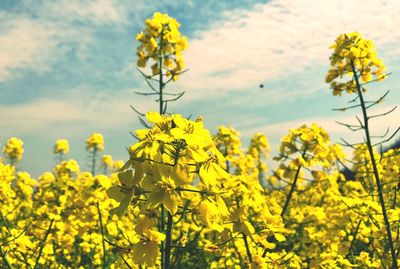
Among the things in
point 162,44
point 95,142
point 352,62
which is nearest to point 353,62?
point 352,62

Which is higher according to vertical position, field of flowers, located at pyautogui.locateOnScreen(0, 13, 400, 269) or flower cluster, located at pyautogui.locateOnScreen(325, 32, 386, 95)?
flower cluster, located at pyautogui.locateOnScreen(325, 32, 386, 95)

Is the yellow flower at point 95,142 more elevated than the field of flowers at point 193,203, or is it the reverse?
the yellow flower at point 95,142

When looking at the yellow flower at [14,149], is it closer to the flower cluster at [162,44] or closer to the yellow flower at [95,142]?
the yellow flower at [95,142]

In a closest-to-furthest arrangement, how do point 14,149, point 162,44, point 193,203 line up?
point 193,203
point 162,44
point 14,149

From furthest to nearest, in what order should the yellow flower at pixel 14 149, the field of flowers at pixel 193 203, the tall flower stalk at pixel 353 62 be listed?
the yellow flower at pixel 14 149 → the tall flower stalk at pixel 353 62 → the field of flowers at pixel 193 203

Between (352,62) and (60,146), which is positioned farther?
(60,146)

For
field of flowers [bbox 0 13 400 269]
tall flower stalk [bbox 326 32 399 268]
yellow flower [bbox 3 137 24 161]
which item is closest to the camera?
field of flowers [bbox 0 13 400 269]

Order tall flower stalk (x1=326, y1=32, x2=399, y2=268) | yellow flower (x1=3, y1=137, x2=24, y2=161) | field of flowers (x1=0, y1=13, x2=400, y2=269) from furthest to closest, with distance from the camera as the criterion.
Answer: yellow flower (x1=3, y1=137, x2=24, y2=161), tall flower stalk (x1=326, y1=32, x2=399, y2=268), field of flowers (x1=0, y1=13, x2=400, y2=269)

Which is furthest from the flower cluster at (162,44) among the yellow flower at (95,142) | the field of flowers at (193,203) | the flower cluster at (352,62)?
the yellow flower at (95,142)

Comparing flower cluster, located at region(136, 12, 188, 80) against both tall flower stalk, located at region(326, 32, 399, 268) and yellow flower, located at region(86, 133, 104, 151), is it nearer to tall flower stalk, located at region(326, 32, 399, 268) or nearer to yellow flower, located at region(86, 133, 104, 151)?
tall flower stalk, located at region(326, 32, 399, 268)

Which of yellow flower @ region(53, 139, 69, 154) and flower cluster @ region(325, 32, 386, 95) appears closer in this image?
flower cluster @ region(325, 32, 386, 95)

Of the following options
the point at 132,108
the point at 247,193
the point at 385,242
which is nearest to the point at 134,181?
the point at 247,193

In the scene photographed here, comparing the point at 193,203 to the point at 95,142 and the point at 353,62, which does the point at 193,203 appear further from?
the point at 95,142

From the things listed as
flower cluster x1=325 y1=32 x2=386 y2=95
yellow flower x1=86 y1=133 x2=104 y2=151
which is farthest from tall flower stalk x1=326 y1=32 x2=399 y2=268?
yellow flower x1=86 y1=133 x2=104 y2=151
